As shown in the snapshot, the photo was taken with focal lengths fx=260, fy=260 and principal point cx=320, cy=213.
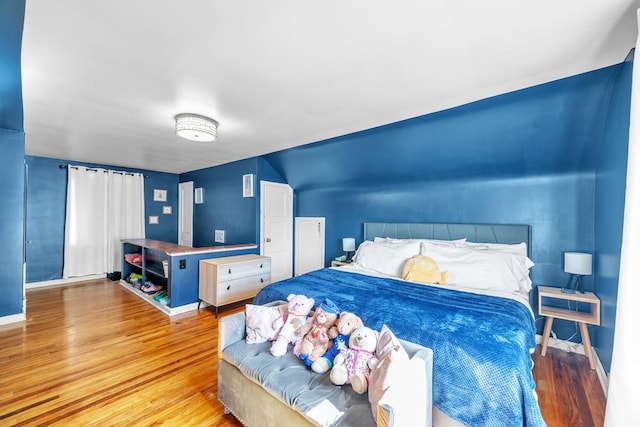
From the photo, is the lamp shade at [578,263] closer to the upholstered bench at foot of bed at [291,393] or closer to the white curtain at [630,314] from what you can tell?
the white curtain at [630,314]

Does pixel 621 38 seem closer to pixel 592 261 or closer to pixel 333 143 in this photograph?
pixel 592 261

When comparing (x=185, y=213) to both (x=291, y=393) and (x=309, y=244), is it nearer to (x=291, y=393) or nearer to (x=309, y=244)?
(x=309, y=244)

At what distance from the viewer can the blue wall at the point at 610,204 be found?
1.66m

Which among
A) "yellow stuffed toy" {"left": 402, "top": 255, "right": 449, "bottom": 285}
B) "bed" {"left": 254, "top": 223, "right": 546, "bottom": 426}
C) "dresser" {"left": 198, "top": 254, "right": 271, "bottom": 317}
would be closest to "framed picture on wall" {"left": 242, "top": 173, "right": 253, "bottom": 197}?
"dresser" {"left": 198, "top": 254, "right": 271, "bottom": 317}

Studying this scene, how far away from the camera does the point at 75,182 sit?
15.3 ft

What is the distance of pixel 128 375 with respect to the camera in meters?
2.07

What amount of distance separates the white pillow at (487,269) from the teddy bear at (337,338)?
1.45 m

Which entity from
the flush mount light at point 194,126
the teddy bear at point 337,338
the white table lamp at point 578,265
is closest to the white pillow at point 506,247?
the white table lamp at point 578,265

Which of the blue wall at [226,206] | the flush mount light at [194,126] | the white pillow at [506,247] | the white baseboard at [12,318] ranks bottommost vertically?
the white baseboard at [12,318]

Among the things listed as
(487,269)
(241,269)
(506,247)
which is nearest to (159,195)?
(241,269)

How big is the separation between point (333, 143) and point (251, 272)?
213 centimetres

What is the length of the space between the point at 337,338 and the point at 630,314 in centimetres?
139

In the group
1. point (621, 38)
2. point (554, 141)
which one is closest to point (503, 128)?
point (554, 141)

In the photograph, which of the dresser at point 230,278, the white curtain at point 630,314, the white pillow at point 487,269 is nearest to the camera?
the white curtain at point 630,314
